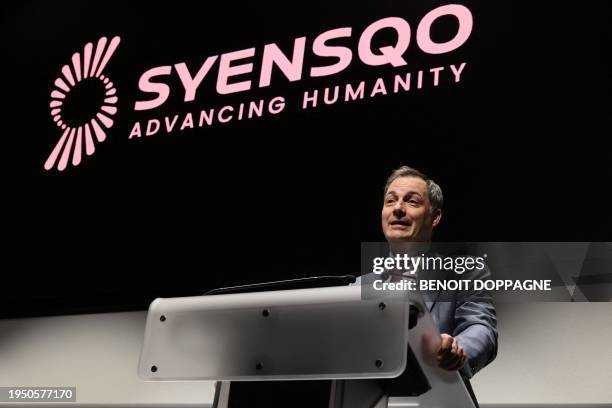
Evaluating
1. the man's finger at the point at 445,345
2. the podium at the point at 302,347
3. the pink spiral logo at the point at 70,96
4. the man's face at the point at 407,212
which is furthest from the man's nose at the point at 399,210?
the pink spiral logo at the point at 70,96

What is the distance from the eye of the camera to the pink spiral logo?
358 cm

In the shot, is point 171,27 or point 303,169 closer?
point 303,169

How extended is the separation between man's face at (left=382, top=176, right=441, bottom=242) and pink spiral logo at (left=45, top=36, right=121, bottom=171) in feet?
6.64

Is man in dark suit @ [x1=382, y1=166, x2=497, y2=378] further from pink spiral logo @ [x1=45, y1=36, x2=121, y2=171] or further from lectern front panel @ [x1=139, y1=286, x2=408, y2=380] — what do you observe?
pink spiral logo @ [x1=45, y1=36, x2=121, y2=171]

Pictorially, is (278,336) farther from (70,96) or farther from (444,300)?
(70,96)

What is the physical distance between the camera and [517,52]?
9.49ft

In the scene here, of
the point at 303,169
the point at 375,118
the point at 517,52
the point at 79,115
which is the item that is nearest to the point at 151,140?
the point at 79,115

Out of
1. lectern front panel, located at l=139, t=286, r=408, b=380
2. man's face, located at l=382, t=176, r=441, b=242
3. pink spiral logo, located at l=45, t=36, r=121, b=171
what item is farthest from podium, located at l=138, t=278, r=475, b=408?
pink spiral logo, located at l=45, t=36, r=121, b=171

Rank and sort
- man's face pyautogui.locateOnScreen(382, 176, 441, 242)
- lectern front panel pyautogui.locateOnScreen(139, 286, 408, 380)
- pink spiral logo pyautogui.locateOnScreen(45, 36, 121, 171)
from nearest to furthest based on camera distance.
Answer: lectern front panel pyautogui.locateOnScreen(139, 286, 408, 380), man's face pyautogui.locateOnScreen(382, 176, 441, 242), pink spiral logo pyautogui.locateOnScreen(45, 36, 121, 171)

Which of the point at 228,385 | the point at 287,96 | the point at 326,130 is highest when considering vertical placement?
the point at 287,96

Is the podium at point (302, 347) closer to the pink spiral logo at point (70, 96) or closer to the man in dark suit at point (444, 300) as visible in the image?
the man in dark suit at point (444, 300)

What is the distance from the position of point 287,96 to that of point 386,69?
454 mm

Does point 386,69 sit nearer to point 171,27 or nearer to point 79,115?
point 171,27

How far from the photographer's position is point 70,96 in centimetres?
372
